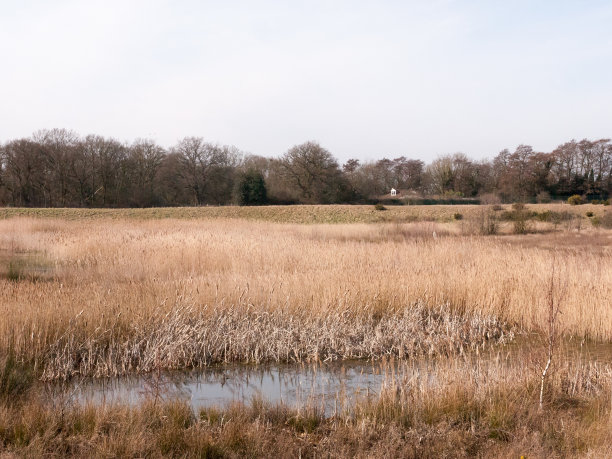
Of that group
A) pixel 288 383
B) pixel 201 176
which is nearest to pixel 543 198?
pixel 201 176

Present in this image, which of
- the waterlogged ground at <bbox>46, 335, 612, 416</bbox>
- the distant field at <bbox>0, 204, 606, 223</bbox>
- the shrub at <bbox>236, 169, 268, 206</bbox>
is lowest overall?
the waterlogged ground at <bbox>46, 335, 612, 416</bbox>

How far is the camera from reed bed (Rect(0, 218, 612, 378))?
21.6ft

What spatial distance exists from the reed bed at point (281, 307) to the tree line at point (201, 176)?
1358 inches

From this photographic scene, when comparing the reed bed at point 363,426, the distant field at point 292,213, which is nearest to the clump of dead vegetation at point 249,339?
the reed bed at point 363,426

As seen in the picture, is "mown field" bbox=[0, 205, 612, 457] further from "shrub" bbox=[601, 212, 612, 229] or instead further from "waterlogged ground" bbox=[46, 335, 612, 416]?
"shrub" bbox=[601, 212, 612, 229]

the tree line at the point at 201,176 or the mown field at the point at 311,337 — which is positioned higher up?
the tree line at the point at 201,176

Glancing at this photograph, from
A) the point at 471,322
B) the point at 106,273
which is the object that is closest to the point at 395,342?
the point at 471,322

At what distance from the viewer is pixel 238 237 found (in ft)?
54.2

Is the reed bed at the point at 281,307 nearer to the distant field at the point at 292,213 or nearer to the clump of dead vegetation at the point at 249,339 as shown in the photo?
the clump of dead vegetation at the point at 249,339

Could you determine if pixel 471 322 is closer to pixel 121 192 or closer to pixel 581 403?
pixel 581 403

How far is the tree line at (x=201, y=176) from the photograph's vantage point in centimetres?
4325

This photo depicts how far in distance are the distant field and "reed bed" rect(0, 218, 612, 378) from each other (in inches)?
894

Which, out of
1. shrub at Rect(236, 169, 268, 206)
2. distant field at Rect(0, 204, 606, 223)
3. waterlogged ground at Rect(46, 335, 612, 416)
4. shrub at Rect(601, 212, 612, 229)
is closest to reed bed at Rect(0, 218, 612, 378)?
waterlogged ground at Rect(46, 335, 612, 416)

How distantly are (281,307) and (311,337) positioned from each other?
1.11 m
